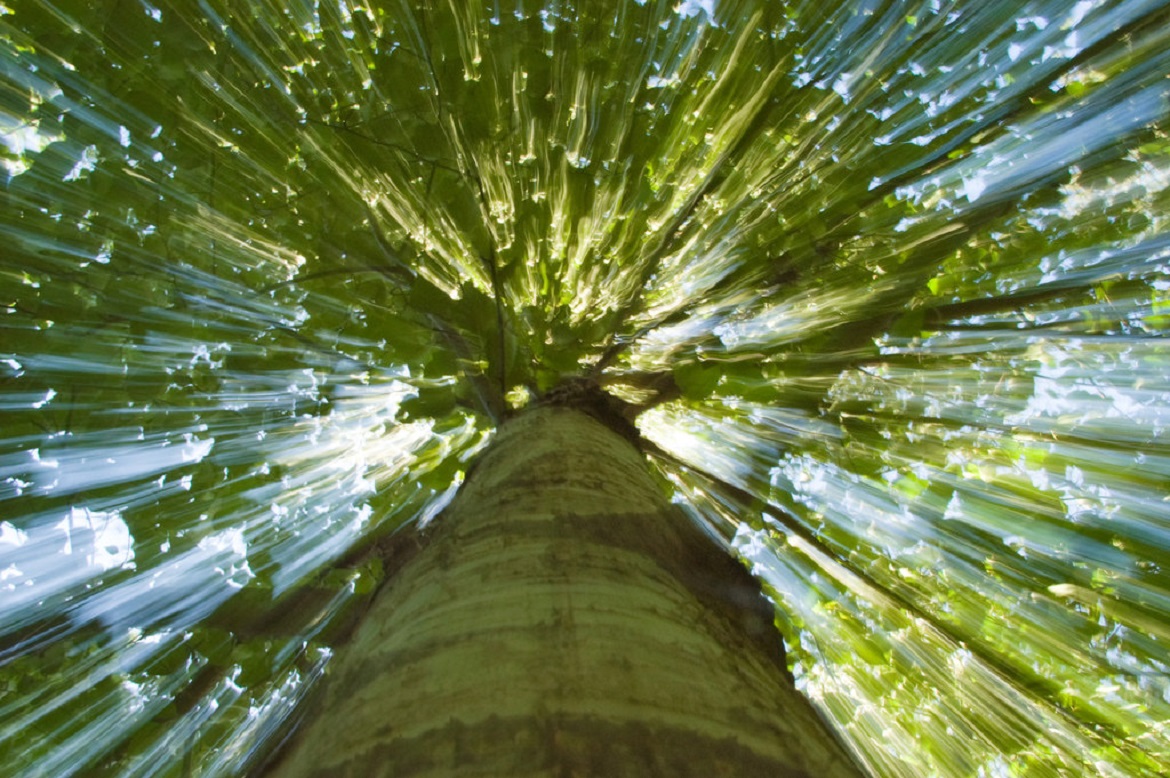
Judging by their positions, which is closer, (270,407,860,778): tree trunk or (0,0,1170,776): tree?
(270,407,860,778): tree trunk

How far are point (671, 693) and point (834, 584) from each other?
375cm

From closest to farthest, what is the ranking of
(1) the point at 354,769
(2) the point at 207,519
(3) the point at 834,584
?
1. (1) the point at 354,769
2. (2) the point at 207,519
3. (3) the point at 834,584

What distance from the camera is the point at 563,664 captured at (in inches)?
32.6

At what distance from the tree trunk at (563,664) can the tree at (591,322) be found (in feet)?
3.65

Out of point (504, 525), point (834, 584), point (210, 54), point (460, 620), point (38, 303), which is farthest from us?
point (834, 584)

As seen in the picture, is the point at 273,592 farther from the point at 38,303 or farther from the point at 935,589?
the point at 935,589

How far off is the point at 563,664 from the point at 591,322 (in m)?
2.93

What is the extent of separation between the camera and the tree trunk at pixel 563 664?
2.36 ft

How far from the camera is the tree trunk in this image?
0.72 m

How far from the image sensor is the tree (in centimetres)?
266

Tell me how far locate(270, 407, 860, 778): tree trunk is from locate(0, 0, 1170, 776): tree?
111 centimetres

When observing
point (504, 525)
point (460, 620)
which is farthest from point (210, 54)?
point (460, 620)

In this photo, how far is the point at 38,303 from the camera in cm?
272

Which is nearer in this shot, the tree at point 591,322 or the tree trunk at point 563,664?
the tree trunk at point 563,664
